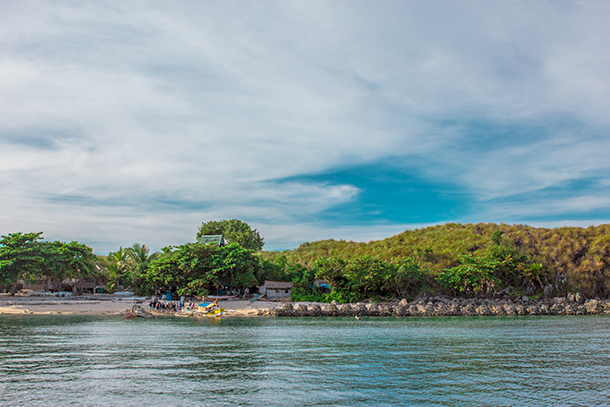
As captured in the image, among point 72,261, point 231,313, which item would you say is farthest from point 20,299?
point 231,313

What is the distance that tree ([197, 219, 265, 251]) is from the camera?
79.4 m

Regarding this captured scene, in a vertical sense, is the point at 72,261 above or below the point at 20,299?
above

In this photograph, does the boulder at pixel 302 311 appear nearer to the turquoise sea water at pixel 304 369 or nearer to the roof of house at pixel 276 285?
the roof of house at pixel 276 285

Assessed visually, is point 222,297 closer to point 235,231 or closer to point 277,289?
point 277,289

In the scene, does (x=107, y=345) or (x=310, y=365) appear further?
(x=107, y=345)

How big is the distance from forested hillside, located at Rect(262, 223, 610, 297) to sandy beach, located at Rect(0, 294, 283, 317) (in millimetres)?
9908

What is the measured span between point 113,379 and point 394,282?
43.6 meters

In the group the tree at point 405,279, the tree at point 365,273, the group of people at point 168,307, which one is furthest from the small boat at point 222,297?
the tree at point 405,279

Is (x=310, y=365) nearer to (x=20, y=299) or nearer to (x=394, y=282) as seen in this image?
(x=394, y=282)

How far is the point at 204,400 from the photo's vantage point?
12.7 meters

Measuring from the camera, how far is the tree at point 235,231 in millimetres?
79438

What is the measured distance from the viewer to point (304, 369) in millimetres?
16938

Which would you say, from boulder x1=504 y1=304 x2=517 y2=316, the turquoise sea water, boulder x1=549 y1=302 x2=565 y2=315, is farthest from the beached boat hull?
boulder x1=549 y1=302 x2=565 y2=315

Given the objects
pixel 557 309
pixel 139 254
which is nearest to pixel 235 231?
pixel 139 254
